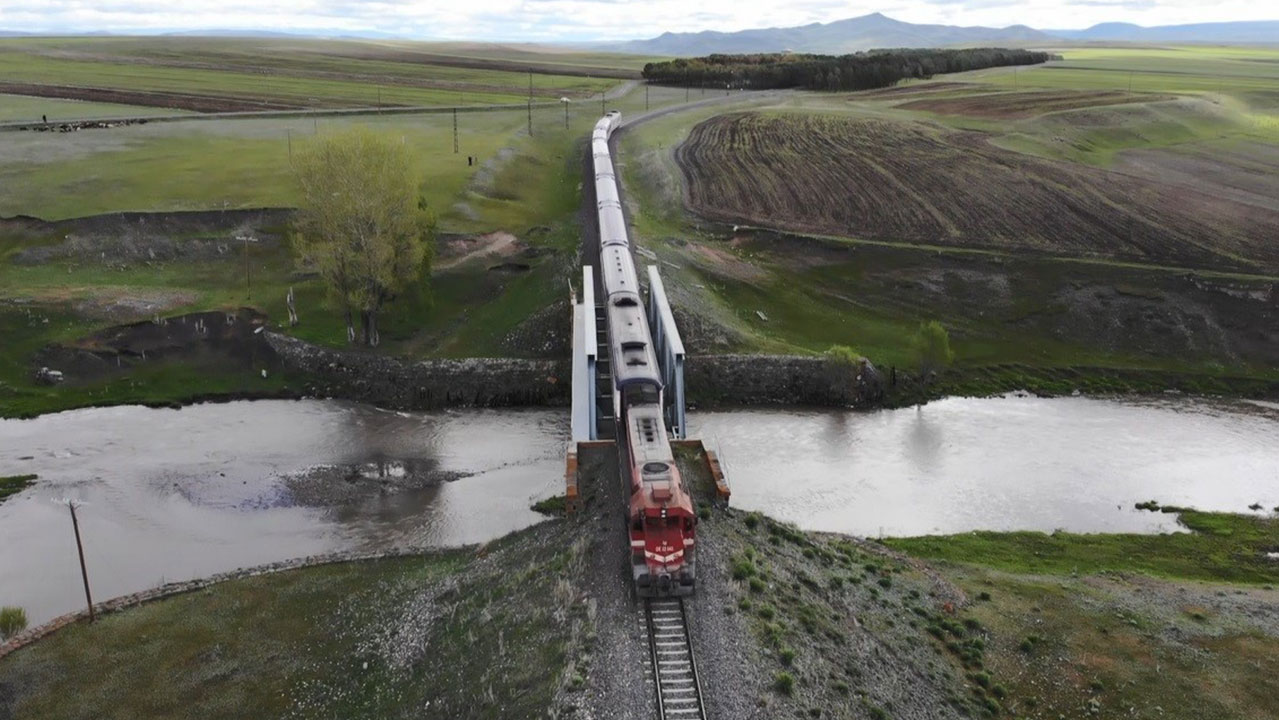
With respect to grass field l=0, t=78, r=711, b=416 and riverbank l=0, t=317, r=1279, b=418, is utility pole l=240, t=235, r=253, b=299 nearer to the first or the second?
grass field l=0, t=78, r=711, b=416

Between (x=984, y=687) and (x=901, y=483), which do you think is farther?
(x=901, y=483)

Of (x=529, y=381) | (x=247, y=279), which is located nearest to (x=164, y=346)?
(x=247, y=279)

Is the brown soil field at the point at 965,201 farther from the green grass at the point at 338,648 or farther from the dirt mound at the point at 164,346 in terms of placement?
the green grass at the point at 338,648

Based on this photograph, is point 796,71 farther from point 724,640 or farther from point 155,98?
point 724,640

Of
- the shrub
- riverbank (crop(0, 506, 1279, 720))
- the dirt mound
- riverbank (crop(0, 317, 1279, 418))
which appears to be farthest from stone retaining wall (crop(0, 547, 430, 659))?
the dirt mound

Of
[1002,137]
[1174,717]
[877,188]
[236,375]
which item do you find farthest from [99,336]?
[1002,137]

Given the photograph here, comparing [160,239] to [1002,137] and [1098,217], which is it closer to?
[1098,217]

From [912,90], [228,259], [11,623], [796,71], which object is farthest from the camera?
[796,71]
